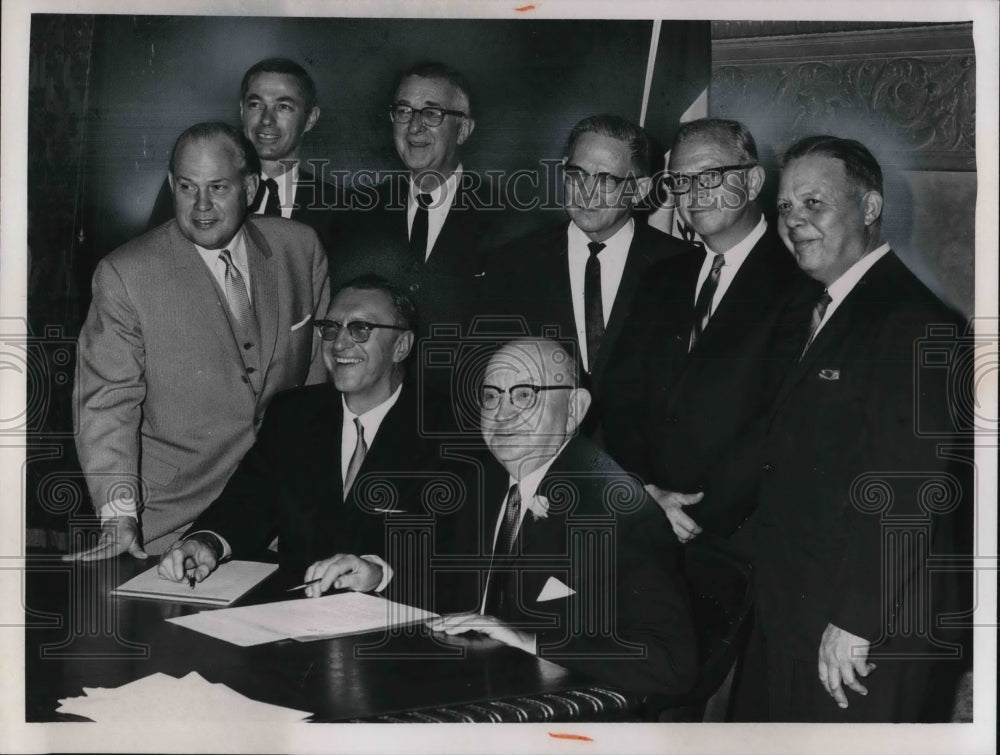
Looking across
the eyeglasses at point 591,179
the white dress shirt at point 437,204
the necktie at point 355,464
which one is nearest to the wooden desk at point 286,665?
the necktie at point 355,464

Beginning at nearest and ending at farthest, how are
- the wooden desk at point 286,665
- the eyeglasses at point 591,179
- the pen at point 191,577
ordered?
the wooden desk at point 286,665
the pen at point 191,577
the eyeglasses at point 591,179

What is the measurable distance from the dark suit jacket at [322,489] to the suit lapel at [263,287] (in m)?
0.30

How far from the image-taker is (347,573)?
155 inches

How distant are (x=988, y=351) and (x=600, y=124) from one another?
179 cm

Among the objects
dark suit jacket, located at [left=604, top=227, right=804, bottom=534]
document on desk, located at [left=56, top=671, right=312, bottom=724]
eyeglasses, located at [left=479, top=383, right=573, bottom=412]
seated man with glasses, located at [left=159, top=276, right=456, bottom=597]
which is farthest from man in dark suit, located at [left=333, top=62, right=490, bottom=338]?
document on desk, located at [left=56, top=671, right=312, bottom=724]

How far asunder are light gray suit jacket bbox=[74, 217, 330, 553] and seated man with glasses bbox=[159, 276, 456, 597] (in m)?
0.11

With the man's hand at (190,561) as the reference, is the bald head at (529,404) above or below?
above

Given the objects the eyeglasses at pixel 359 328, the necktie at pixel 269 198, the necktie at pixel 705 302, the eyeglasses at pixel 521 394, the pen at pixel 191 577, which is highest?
the necktie at pixel 269 198

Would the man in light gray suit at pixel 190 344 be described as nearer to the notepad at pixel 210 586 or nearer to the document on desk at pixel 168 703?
the notepad at pixel 210 586

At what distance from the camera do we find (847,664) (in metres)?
3.97

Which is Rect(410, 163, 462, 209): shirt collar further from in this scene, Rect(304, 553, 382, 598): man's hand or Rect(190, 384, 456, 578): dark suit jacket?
Rect(304, 553, 382, 598): man's hand

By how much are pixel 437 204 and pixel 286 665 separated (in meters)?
1.86

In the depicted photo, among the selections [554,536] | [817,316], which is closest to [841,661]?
[554,536]

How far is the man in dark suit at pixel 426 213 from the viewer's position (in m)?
4.00
